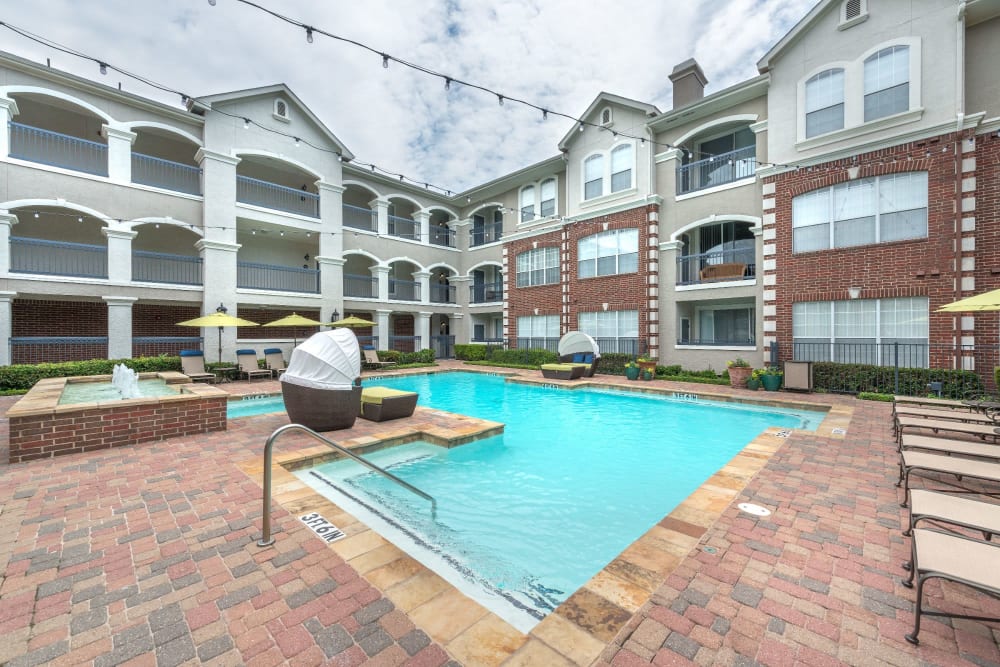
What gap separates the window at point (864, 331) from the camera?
11359mm

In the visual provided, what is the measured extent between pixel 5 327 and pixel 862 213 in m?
26.1

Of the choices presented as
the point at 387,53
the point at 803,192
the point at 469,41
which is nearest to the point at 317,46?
the point at 387,53

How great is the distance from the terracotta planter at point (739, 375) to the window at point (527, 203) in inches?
512

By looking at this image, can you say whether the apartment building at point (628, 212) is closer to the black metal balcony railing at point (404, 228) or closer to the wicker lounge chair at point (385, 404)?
the black metal balcony railing at point (404, 228)

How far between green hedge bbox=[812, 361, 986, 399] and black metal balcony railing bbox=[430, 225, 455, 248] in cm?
2047

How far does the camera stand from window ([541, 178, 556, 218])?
2144cm

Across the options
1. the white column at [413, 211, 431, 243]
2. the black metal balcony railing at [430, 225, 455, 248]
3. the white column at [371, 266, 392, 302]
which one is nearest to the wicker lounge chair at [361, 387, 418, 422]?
the white column at [371, 266, 392, 302]

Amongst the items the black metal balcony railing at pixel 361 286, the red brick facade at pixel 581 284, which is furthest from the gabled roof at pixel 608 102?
the black metal balcony railing at pixel 361 286

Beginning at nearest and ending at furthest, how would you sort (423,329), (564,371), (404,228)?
(564,371) → (423,329) → (404,228)

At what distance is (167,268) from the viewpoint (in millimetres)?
17484

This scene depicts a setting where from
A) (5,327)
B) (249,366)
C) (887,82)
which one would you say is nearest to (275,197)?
(249,366)

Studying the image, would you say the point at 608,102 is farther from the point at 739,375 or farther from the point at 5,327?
the point at 5,327

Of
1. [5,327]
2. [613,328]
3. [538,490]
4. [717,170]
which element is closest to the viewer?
[538,490]

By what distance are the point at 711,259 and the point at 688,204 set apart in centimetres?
238
